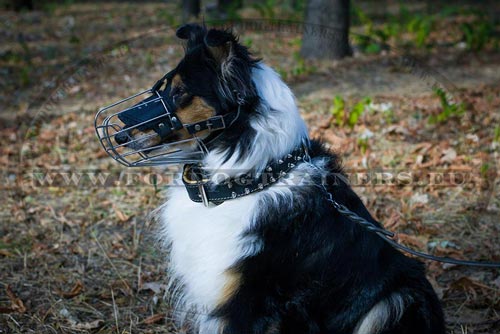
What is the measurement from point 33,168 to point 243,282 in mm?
3744

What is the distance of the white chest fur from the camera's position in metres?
2.60

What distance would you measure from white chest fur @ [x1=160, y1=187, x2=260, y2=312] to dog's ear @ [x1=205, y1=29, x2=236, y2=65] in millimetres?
731

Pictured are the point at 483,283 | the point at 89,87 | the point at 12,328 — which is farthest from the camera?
the point at 89,87

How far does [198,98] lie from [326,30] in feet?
18.7

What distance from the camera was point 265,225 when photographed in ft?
8.46

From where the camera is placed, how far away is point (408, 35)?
10320 mm

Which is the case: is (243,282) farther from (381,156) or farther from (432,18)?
(432,18)

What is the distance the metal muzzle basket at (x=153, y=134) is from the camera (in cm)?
265

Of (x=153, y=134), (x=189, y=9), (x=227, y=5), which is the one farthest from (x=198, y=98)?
(x=227, y=5)

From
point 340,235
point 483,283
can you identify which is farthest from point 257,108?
point 483,283

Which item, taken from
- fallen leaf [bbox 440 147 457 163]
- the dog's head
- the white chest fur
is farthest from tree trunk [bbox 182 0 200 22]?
the white chest fur

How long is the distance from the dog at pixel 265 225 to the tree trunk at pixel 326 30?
5.42 metres

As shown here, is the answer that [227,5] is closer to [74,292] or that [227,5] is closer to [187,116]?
[74,292]

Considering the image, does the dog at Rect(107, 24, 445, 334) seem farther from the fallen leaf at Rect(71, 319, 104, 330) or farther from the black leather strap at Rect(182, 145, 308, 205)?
the fallen leaf at Rect(71, 319, 104, 330)
